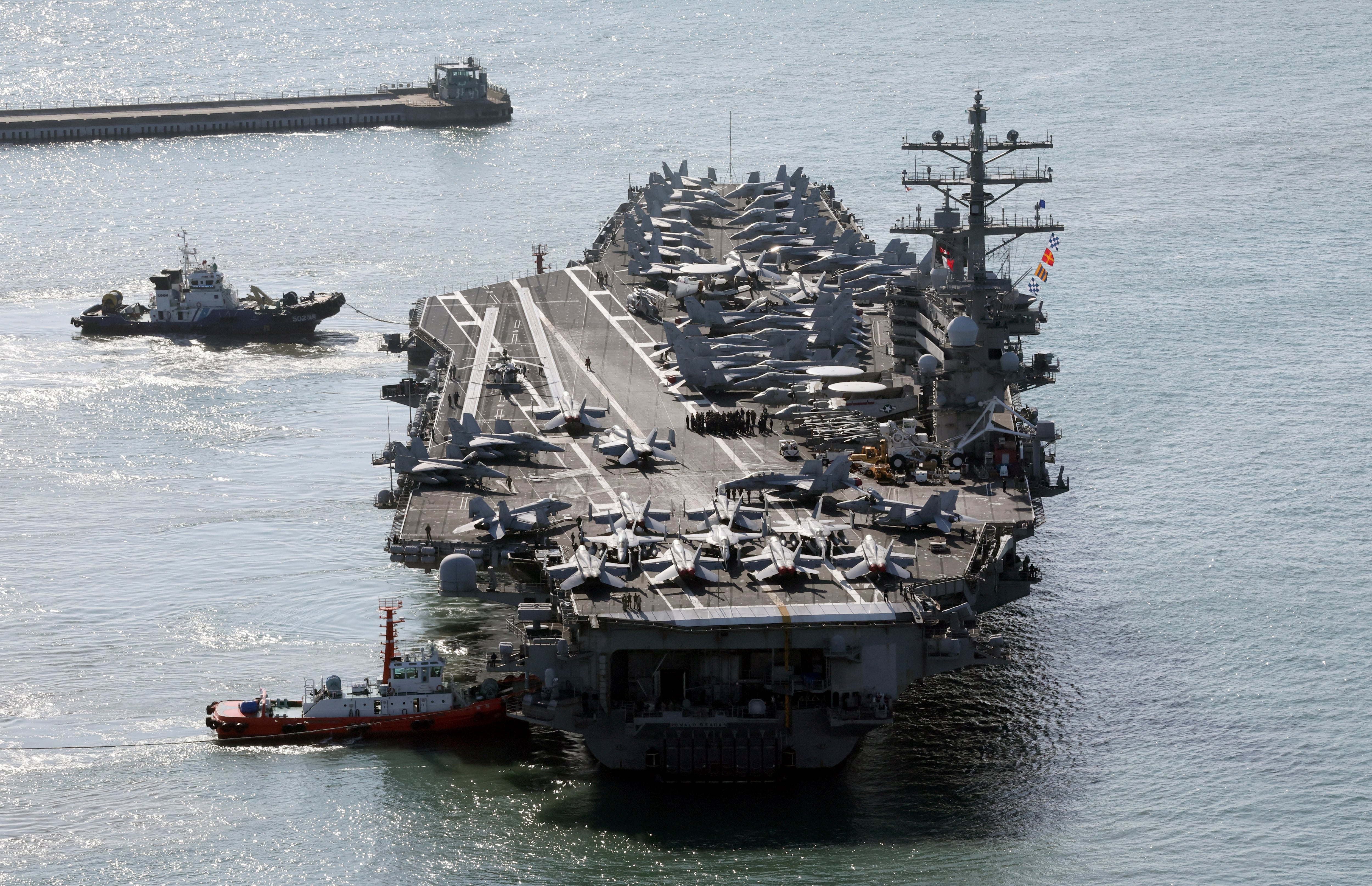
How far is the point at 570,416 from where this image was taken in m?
57.7

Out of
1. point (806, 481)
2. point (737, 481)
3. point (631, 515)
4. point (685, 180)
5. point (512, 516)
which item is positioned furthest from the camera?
point (685, 180)

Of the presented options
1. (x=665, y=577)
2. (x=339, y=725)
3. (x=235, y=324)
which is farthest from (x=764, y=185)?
(x=339, y=725)

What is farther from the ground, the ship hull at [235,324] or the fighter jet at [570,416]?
the ship hull at [235,324]

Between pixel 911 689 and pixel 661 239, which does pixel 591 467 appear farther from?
pixel 661 239

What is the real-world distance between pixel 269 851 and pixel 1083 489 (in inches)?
1286

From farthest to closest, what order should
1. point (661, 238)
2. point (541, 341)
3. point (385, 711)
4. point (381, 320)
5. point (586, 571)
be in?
point (381, 320) → point (661, 238) → point (541, 341) → point (385, 711) → point (586, 571)

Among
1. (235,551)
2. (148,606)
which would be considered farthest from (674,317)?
(148,606)

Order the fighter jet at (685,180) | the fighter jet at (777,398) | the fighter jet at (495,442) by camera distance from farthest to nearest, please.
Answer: the fighter jet at (685,180), the fighter jet at (777,398), the fighter jet at (495,442)

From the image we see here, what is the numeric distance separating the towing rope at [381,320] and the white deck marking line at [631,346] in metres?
7.86

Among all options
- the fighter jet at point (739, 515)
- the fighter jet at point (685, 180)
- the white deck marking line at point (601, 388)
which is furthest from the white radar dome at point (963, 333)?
the fighter jet at point (685, 180)

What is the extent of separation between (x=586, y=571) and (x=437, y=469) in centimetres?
1008

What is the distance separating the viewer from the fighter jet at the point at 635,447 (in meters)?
54.0

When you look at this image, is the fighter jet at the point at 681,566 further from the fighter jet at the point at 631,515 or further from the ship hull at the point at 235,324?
the ship hull at the point at 235,324

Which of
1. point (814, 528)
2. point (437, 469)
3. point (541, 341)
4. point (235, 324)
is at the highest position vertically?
point (235, 324)
